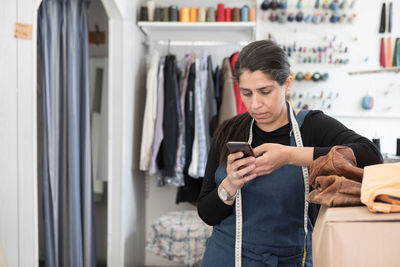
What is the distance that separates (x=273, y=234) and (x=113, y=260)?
2032 millimetres

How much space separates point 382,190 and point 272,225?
669 mm

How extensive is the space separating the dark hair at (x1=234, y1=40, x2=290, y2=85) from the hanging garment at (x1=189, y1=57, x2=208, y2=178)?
6.30 feet

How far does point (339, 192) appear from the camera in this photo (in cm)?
77

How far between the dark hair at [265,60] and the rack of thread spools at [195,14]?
2.26m

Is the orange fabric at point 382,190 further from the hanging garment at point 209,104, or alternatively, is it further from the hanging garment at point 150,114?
the hanging garment at point 150,114

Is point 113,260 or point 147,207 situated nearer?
point 113,260

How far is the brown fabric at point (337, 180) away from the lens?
77 cm

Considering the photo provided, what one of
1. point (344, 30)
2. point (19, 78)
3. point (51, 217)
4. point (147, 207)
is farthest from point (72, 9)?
point (344, 30)

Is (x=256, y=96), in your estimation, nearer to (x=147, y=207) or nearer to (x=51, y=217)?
(x=51, y=217)

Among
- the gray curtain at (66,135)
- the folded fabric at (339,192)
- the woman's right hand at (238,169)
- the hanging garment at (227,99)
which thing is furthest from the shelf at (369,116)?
the folded fabric at (339,192)

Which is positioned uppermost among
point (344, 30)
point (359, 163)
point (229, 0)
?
point (229, 0)

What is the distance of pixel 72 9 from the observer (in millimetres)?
2621

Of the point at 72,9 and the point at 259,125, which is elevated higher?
the point at 72,9

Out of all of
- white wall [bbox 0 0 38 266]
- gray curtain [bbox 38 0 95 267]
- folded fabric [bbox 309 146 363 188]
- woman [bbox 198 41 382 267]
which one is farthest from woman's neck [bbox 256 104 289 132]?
gray curtain [bbox 38 0 95 267]
